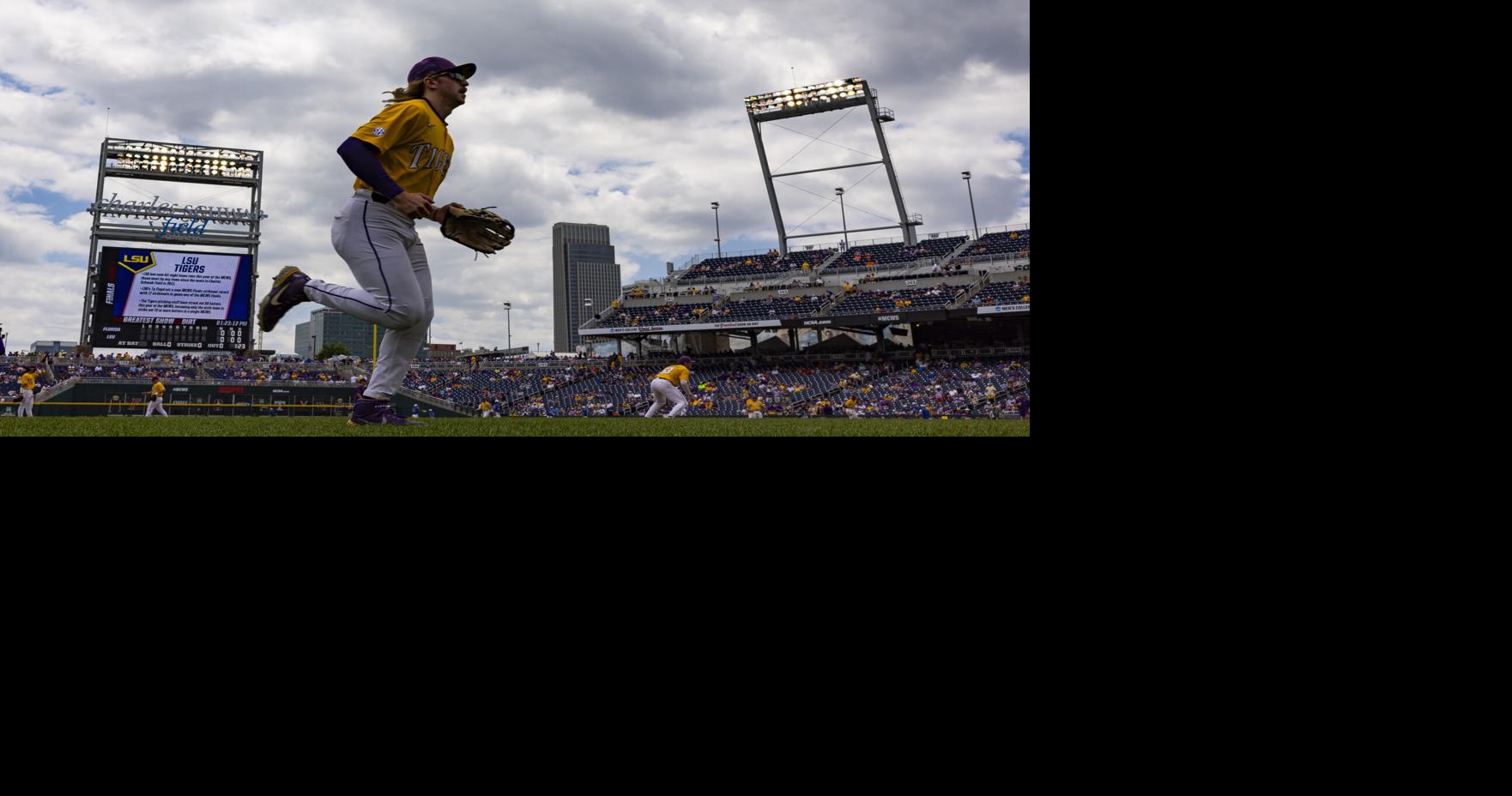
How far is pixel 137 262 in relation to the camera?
80.9ft

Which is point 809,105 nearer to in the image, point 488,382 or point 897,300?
point 897,300

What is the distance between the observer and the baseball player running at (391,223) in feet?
12.9

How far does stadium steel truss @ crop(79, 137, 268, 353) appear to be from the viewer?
26719mm

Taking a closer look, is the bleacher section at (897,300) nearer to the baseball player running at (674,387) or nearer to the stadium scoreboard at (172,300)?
the baseball player running at (674,387)

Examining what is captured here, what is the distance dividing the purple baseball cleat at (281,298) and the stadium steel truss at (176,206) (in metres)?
25.9

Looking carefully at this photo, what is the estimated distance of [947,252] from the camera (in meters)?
33.1

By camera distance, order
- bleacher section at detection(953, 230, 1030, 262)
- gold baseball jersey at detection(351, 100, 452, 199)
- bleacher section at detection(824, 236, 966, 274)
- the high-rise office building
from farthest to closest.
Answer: the high-rise office building
bleacher section at detection(824, 236, 966, 274)
bleacher section at detection(953, 230, 1030, 262)
gold baseball jersey at detection(351, 100, 452, 199)

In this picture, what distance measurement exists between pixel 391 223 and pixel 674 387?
7.31m

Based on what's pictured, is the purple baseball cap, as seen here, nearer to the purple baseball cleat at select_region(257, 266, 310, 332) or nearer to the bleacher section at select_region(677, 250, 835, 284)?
the purple baseball cleat at select_region(257, 266, 310, 332)

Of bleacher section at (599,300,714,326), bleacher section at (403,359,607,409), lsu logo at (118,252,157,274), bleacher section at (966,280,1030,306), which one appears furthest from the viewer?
bleacher section at (599,300,714,326)

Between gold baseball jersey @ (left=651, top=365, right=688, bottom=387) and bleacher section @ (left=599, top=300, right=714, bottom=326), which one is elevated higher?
bleacher section @ (left=599, top=300, right=714, bottom=326)

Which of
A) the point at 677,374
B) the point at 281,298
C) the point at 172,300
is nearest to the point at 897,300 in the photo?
the point at 677,374

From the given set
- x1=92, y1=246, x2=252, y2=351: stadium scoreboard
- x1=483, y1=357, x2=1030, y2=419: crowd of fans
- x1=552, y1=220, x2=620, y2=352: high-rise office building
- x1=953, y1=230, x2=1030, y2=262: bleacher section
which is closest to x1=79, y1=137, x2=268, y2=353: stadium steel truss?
x1=92, y1=246, x2=252, y2=351: stadium scoreboard

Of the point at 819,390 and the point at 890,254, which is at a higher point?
the point at 890,254
